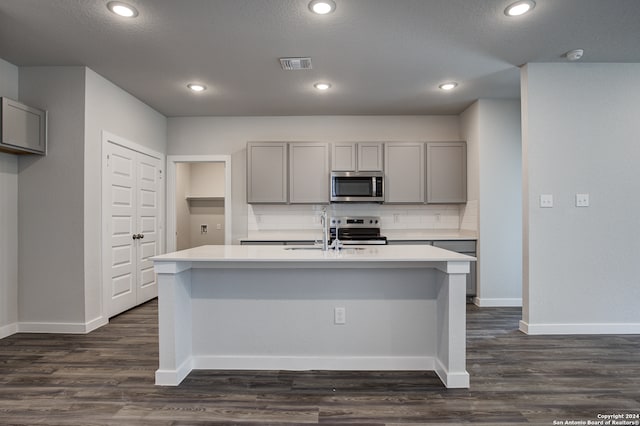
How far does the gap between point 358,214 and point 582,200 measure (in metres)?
2.61

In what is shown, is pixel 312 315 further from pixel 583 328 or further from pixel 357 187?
pixel 583 328

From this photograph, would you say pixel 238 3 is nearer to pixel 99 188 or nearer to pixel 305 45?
pixel 305 45

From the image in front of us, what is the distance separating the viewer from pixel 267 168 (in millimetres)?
4957

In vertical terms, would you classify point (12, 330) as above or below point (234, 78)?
below

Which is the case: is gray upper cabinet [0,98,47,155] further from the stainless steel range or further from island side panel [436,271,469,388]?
island side panel [436,271,469,388]

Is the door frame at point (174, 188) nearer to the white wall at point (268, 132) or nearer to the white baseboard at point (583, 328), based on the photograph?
the white wall at point (268, 132)

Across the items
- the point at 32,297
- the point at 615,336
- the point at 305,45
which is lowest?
the point at 615,336

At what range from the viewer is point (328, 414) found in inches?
80.6

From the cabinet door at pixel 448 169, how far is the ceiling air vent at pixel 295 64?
220 centimetres

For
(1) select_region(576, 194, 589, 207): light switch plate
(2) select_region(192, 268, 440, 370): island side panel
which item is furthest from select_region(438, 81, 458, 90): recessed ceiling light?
(2) select_region(192, 268, 440, 370): island side panel

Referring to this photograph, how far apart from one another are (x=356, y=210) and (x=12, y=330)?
402 centimetres

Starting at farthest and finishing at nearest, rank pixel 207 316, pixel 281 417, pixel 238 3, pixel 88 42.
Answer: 1. pixel 88 42
2. pixel 207 316
3. pixel 238 3
4. pixel 281 417

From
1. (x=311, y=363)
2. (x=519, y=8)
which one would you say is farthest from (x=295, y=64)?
(x=311, y=363)

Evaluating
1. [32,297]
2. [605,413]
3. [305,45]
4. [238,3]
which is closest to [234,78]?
[305,45]
